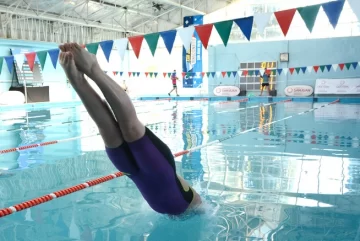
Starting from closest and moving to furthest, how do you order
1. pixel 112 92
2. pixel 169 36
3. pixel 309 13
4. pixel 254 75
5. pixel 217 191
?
pixel 112 92, pixel 217 191, pixel 309 13, pixel 169 36, pixel 254 75

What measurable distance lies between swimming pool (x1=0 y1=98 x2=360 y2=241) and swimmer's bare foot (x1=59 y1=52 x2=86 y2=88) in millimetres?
1191

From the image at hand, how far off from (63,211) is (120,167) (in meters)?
1.24

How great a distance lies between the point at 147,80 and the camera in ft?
81.5

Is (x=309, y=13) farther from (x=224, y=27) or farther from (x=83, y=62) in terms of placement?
(x=83, y=62)

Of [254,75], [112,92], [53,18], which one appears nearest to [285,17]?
[112,92]

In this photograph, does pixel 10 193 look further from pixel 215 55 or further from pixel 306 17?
Answer: pixel 215 55

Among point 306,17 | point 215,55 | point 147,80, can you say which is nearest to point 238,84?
point 215,55

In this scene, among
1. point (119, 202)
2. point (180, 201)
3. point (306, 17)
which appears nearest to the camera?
point (180, 201)

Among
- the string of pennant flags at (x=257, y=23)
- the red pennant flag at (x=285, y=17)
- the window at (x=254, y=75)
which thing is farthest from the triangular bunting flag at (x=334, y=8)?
the window at (x=254, y=75)

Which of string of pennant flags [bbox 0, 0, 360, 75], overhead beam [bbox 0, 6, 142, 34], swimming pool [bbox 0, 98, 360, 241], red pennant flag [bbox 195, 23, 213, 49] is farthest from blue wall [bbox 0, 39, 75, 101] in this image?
red pennant flag [bbox 195, 23, 213, 49]

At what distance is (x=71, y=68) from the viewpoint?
1764mm

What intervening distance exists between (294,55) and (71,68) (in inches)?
716

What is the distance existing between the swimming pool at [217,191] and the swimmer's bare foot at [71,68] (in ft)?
3.91

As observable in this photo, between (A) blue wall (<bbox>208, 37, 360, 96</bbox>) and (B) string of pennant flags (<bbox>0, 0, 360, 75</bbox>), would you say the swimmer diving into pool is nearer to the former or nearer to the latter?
(B) string of pennant flags (<bbox>0, 0, 360, 75</bbox>)
